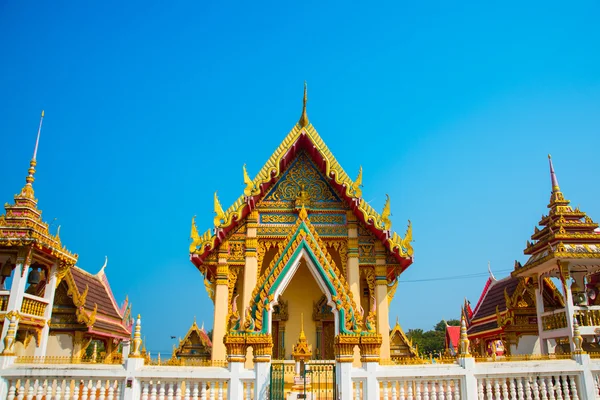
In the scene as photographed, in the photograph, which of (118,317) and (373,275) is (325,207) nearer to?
(373,275)

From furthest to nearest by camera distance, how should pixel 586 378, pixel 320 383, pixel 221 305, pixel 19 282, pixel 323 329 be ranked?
pixel 323 329 < pixel 221 305 < pixel 19 282 < pixel 320 383 < pixel 586 378

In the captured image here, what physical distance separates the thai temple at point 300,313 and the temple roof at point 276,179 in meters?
0.04

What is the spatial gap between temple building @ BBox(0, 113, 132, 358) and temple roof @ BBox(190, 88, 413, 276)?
3293 millimetres

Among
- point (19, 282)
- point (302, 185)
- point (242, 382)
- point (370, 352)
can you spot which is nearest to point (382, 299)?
point (302, 185)

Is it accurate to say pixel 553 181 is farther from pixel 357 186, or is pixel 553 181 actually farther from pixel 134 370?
pixel 134 370

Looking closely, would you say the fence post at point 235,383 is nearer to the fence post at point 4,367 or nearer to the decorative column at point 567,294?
the fence post at point 4,367

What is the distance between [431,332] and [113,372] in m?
56.7

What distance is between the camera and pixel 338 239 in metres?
12.7

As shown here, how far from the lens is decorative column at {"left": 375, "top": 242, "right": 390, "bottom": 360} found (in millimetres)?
11680

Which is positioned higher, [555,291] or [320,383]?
[555,291]

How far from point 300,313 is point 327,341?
1.08 m

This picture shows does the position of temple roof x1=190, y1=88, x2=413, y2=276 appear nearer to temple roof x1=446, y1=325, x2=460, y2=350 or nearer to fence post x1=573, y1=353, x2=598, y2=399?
fence post x1=573, y1=353, x2=598, y2=399

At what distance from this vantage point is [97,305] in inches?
546

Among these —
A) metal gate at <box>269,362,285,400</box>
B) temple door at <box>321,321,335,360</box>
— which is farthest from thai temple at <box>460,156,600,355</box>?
metal gate at <box>269,362,285,400</box>
